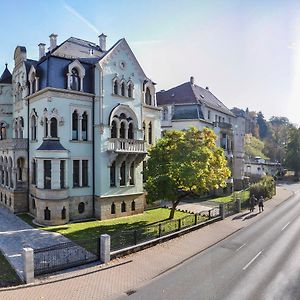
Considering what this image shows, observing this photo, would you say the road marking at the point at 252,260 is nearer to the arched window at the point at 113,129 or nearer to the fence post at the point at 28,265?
the fence post at the point at 28,265

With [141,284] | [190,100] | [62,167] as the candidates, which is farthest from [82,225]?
[190,100]

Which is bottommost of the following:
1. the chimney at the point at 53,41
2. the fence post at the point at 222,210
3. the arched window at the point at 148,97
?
the fence post at the point at 222,210

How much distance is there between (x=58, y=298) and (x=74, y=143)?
50.3 ft

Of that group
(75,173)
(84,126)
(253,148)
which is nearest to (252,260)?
(75,173)

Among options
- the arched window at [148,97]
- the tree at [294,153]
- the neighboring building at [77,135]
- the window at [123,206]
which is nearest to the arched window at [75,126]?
the neighboring building at [77,135]

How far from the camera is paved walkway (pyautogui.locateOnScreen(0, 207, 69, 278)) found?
1738 centimetres

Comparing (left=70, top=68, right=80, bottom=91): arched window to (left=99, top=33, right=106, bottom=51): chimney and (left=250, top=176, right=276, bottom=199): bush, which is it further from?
(left=250, top=176, right=276, bottom=199): bush

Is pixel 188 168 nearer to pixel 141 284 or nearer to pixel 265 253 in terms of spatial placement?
pixel 265 253

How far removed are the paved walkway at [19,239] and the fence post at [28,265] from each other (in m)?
1.38

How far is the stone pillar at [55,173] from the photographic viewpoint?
81.8 feet

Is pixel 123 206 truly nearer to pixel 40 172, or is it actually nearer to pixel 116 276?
pixel 40 172

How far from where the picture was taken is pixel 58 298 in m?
12.6

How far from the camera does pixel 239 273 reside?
15242 millimetres

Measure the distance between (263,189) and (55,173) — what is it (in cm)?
2517
